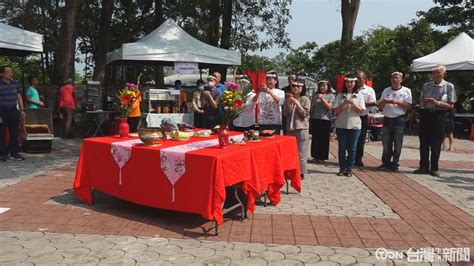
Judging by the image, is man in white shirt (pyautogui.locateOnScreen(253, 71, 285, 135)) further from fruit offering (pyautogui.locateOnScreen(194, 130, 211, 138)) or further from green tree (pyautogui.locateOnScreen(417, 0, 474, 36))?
green tree (pyautogui.locateOnScreen(417, 0, 474, 36))

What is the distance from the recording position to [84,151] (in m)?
5.00

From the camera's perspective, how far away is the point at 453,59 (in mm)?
12258

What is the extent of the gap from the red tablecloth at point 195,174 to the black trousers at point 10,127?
3.51 m

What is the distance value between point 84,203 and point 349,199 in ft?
10.8

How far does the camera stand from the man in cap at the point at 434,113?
705cm

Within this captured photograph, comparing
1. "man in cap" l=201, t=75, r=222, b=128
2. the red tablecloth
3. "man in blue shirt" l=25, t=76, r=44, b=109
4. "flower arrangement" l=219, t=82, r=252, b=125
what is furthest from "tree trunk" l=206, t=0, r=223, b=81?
"flower arrangement" l=219, t=82, r=252, b=125

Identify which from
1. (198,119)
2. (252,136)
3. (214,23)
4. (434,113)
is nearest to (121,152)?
(252,136)

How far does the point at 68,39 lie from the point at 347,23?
8.82 meters

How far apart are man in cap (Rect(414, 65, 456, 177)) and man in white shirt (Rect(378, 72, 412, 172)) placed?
0.30 metres

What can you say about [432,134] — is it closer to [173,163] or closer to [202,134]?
[202,134]

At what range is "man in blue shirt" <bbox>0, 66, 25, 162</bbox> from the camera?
24.6 feet

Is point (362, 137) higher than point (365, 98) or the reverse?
the reverse

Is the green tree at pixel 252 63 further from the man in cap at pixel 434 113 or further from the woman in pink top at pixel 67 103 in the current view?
the man in cap at pixel 434 113

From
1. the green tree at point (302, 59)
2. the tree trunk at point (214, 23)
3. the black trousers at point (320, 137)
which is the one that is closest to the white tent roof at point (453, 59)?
the black trousers at point (320, 137)
